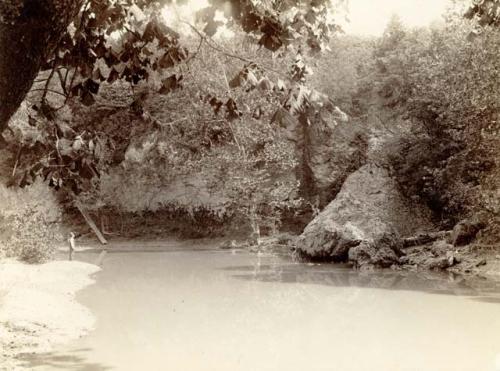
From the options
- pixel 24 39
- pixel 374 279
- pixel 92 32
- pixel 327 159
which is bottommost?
pixel 374 279

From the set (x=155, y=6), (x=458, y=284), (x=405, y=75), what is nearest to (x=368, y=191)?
(x=405, y=75)

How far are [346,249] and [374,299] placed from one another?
6639 millimetres

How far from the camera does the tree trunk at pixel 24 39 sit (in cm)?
204

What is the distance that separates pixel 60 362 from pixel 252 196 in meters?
18.8

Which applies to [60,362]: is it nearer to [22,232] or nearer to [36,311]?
[36,311]

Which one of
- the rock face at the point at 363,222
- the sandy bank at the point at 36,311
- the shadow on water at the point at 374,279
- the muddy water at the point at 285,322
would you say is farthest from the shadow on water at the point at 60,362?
the rock face at the point at 363,222

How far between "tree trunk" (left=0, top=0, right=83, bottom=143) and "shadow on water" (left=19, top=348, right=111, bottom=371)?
5894 millimetres

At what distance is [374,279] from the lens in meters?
15.5

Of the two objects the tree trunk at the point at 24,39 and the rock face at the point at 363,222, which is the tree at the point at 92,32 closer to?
the tree trunk at the point at 24,39

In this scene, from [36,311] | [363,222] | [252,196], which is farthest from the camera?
[252,196]

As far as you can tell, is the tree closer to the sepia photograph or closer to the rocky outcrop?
the sepia photograph

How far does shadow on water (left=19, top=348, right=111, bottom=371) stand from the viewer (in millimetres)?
7285

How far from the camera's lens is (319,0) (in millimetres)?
3492

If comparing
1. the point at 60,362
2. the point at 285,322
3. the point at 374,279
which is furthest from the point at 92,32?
the point at 374,279
